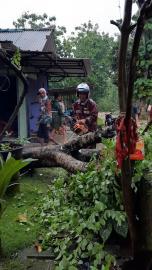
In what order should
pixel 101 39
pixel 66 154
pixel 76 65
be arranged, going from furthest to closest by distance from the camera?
pixel 101 39, pixel 76 65, pixel 66 154

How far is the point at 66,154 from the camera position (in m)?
6.03

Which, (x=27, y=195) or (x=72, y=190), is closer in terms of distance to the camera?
(x=72, y=190)

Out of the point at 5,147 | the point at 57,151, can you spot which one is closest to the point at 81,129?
the point at 57,151

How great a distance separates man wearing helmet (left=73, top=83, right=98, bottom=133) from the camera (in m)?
6.98

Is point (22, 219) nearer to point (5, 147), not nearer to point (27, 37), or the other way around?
point (5, 147)

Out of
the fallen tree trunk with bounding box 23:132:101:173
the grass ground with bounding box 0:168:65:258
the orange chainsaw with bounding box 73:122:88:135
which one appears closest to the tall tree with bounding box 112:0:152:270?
the grass ground with bounding box 0:168:65:258

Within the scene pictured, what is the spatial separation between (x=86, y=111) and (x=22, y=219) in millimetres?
2991

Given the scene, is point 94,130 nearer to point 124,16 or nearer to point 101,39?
point 124,16

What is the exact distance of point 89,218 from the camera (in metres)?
2.71

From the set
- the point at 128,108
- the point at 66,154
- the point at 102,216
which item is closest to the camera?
the point at 128,108

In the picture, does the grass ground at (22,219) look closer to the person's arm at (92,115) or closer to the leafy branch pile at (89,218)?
the leafy branch pile at (89,218)

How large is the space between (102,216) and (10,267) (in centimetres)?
120

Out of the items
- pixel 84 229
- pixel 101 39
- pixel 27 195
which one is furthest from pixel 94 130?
pixel 101 39

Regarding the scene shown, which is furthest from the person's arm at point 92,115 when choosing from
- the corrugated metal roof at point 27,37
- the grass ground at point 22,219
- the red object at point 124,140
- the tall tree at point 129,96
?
the corrugated metal roof at point 27,37
